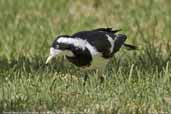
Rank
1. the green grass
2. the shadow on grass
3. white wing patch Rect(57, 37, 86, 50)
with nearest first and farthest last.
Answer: the green grass < white wing patch Rect(57, 37, 86, 50) < the shadow on grass

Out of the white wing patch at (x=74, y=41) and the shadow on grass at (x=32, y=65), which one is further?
the shadow on grass at (x=32, y=65)

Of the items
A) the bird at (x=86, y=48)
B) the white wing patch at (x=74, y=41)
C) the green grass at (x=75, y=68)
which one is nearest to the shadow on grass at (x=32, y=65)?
the green grass at (x=75, y=68)

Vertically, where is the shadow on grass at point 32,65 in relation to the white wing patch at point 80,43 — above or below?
below

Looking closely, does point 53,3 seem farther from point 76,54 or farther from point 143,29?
point 76,54

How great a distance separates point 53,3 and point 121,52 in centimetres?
315

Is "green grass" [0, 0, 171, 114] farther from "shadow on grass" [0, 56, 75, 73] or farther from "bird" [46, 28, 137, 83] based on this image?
"bird" [46, 28, 137, 83]

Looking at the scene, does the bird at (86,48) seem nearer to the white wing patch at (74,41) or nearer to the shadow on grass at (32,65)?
the white wing patch at (74,41)

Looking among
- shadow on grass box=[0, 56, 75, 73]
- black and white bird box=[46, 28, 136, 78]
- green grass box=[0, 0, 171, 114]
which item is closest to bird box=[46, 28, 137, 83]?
black and white bird box=[46, 28, 136, 78]

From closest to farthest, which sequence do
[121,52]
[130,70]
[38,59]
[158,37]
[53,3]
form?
[130,70], [38,59], [121,52], [158,37], [53,3]

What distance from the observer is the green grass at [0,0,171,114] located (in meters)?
6.62

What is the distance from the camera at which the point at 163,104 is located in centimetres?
652

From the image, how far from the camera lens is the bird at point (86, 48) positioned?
7078 mm

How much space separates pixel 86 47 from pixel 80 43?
0.26 ft

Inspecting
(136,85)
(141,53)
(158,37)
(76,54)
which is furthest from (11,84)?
(158,37)
